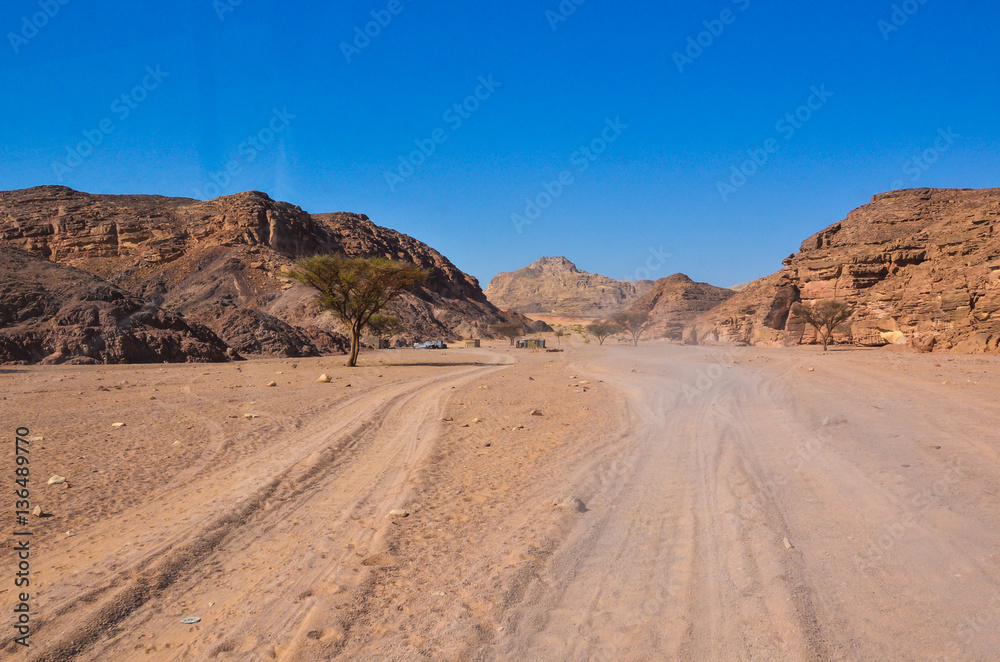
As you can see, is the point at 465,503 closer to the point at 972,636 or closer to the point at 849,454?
the point at 972,636

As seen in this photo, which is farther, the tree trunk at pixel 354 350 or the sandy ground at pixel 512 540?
the tree trunk at pixel 354 350

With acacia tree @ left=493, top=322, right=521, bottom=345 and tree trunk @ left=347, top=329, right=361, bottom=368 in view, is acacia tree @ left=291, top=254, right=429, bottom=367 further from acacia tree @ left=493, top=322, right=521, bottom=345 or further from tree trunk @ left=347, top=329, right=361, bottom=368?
acacia tree @ left=493, top=322, right=521, bottom=345

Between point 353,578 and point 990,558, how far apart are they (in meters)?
4.54

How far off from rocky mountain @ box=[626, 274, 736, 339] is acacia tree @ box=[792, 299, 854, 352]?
115 ft

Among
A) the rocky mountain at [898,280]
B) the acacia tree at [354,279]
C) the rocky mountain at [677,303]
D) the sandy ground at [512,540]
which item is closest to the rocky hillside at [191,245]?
the rocky mountain at [677,303]

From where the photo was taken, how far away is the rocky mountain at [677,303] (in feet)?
299

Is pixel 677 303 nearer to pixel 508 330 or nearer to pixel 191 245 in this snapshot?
pixel 508 330

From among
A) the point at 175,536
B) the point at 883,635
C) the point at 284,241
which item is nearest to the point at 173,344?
the point at 175,536

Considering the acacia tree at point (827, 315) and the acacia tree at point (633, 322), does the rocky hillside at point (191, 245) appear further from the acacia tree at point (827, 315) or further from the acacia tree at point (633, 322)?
the acacia tree at point (827, 315)

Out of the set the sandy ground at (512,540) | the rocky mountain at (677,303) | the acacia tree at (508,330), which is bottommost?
the sandy ground at (512,540)

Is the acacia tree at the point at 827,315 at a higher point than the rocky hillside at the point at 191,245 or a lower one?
lower

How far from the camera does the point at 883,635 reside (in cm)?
286

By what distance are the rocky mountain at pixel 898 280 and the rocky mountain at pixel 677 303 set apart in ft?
41.6

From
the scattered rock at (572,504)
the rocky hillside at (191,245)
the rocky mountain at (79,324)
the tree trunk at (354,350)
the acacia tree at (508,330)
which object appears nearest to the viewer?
the scattered rock at (572,504)
